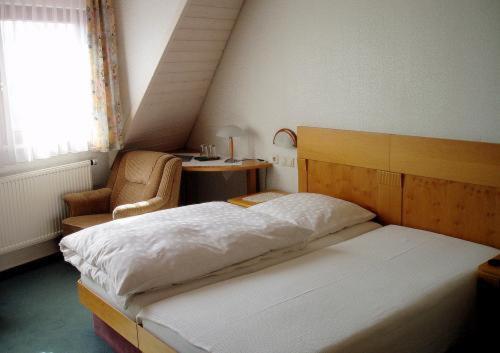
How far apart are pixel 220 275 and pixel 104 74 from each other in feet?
7.31

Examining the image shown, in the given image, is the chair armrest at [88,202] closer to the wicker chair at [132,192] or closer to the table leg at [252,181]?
the wicker chair at [132,192]

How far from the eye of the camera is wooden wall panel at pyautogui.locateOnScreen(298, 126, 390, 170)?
3.26 m

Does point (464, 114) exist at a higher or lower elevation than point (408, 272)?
higher

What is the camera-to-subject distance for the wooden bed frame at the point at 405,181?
2762mm

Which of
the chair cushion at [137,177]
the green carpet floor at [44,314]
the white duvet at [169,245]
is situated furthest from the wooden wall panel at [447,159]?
the green carpet floor at [44,314]

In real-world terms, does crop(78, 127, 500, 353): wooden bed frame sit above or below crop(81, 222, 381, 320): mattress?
above

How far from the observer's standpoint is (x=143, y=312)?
2221mm

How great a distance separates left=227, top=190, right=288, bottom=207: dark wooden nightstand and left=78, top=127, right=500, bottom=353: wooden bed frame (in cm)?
27

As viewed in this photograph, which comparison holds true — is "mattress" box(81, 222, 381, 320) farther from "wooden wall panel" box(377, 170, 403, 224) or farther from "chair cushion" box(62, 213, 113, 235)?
"chair cushion" box(62, 213, 113, 235)

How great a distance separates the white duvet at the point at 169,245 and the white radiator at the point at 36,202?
1009 millimetres

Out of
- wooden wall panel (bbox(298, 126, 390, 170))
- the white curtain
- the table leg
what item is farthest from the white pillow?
the white curtain

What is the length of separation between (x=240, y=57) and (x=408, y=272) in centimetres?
234

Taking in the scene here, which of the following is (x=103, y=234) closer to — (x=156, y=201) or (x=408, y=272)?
(x=156, y=201)

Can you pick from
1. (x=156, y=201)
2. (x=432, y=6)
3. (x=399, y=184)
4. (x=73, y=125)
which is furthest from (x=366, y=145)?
(x=73, y=125)
